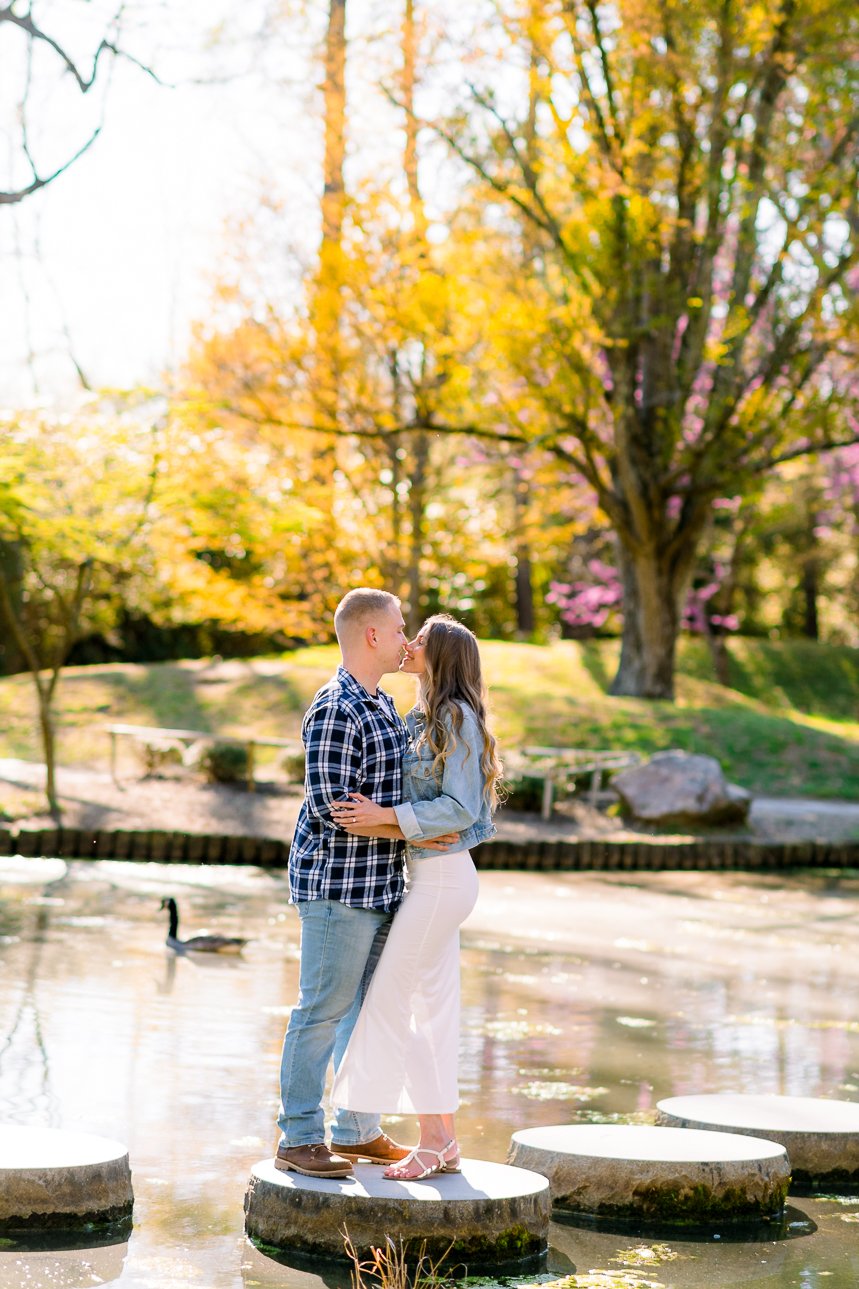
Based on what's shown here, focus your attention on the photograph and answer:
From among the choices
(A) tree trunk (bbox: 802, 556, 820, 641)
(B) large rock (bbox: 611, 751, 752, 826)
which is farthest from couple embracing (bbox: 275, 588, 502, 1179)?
(A) tree trunk (bbox: 802, 556, 820, 641)

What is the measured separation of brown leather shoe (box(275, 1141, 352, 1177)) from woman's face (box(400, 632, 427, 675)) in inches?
52.0

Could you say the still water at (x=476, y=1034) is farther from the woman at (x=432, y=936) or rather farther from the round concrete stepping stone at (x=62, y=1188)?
the woman at (x=432, y=936)

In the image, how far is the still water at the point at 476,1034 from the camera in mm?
4469

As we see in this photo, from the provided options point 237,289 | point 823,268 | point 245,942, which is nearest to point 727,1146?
point 245,942

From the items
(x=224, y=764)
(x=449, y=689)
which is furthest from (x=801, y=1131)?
(x=224, y=764)

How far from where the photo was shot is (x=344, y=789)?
14.3 ft

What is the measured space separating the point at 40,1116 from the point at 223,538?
14056 millimetres

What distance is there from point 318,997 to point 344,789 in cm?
57

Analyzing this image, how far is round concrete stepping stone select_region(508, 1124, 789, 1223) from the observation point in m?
4.89

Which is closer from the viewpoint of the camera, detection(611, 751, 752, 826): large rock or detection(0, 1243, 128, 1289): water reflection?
detection(0, 1243, 128, 1289): water reflection

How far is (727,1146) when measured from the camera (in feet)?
16.8

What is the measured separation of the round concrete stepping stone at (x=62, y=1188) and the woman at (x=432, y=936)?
64 cm

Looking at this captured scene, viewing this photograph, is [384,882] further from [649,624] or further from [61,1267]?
[649,624]

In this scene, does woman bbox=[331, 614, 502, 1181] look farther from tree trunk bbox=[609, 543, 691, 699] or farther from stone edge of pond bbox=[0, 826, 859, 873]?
tree trunk bbox=[609, 543, 691, 699]
